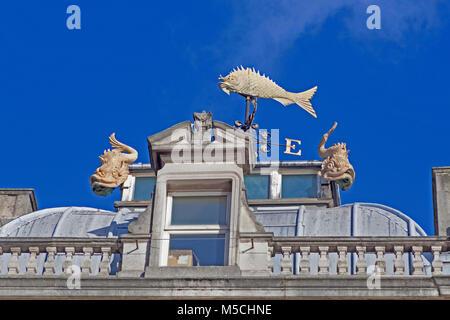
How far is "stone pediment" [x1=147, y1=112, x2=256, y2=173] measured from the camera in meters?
24.3

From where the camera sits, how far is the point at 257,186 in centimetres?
3488

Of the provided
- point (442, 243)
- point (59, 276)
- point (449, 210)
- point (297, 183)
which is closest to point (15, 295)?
point (59, 276)

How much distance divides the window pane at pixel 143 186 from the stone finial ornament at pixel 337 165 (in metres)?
6.83

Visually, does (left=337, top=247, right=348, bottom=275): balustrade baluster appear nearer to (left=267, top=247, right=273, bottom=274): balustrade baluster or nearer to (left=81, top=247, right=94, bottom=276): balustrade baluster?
(left=267, top=247, right=273, bottom=274): balustrade baluster

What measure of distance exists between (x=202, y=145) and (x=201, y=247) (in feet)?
7.23

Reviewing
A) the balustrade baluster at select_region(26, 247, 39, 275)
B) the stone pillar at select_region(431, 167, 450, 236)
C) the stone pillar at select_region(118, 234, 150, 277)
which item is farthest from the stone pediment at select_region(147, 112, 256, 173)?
the stone pillar at select_region(431, 167, 450, 236)

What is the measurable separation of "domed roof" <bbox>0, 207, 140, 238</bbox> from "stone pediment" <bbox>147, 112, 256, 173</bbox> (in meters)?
3.29

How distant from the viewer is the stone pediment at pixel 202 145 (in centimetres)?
2427

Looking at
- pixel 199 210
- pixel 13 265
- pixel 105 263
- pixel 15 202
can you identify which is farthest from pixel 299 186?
pixel 13 265

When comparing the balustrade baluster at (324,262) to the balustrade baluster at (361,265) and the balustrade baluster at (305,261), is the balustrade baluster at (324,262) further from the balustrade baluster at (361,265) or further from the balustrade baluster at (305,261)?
the balustrade baluster at (361,265)

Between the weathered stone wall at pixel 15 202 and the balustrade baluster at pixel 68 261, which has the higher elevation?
the weathered stone wall at pixel 15 202

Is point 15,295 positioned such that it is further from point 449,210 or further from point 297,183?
point 297,183

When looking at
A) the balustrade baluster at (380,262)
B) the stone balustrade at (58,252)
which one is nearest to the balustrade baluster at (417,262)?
the balustrade baluster at (380,262)
